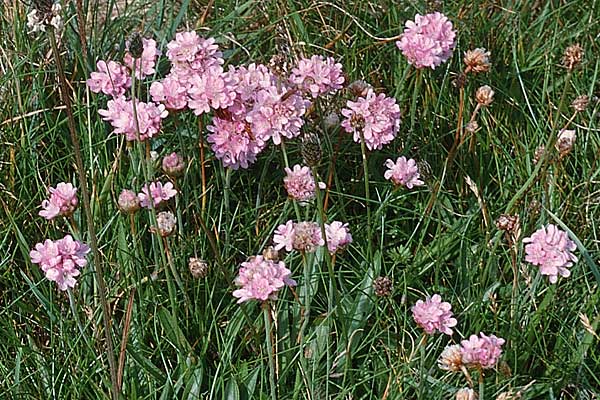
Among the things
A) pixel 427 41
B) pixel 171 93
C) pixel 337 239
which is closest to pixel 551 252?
pixel 337 239

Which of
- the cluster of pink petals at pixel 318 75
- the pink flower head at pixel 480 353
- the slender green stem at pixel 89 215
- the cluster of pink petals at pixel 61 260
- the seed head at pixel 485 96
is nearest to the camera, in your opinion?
the slender green stem at pixel 89 215

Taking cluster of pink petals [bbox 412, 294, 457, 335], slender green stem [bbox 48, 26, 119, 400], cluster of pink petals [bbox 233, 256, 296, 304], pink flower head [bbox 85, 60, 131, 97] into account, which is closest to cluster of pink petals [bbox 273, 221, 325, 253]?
cluster of pink petals [bbox 233, 256, 296, 304]

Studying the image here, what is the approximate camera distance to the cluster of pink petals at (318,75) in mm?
1661

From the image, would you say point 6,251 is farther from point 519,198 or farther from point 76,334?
point 519,198

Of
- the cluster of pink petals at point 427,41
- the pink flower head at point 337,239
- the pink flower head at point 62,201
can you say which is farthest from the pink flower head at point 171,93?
the cluster of pink petals at point 427,41

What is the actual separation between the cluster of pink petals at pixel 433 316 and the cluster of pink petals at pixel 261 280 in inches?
7.0

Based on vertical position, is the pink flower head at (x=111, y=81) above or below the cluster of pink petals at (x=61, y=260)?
above

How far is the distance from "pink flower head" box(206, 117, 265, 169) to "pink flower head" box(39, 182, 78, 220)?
243mm

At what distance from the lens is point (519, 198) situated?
173 cm

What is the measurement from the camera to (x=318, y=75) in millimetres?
1679

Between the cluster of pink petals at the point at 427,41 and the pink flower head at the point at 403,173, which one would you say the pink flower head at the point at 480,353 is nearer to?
the pink flower head at the point at 403,173

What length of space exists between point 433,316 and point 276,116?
412 millimetres

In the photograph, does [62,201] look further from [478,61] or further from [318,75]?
[478,61]

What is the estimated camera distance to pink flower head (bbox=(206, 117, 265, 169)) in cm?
162
